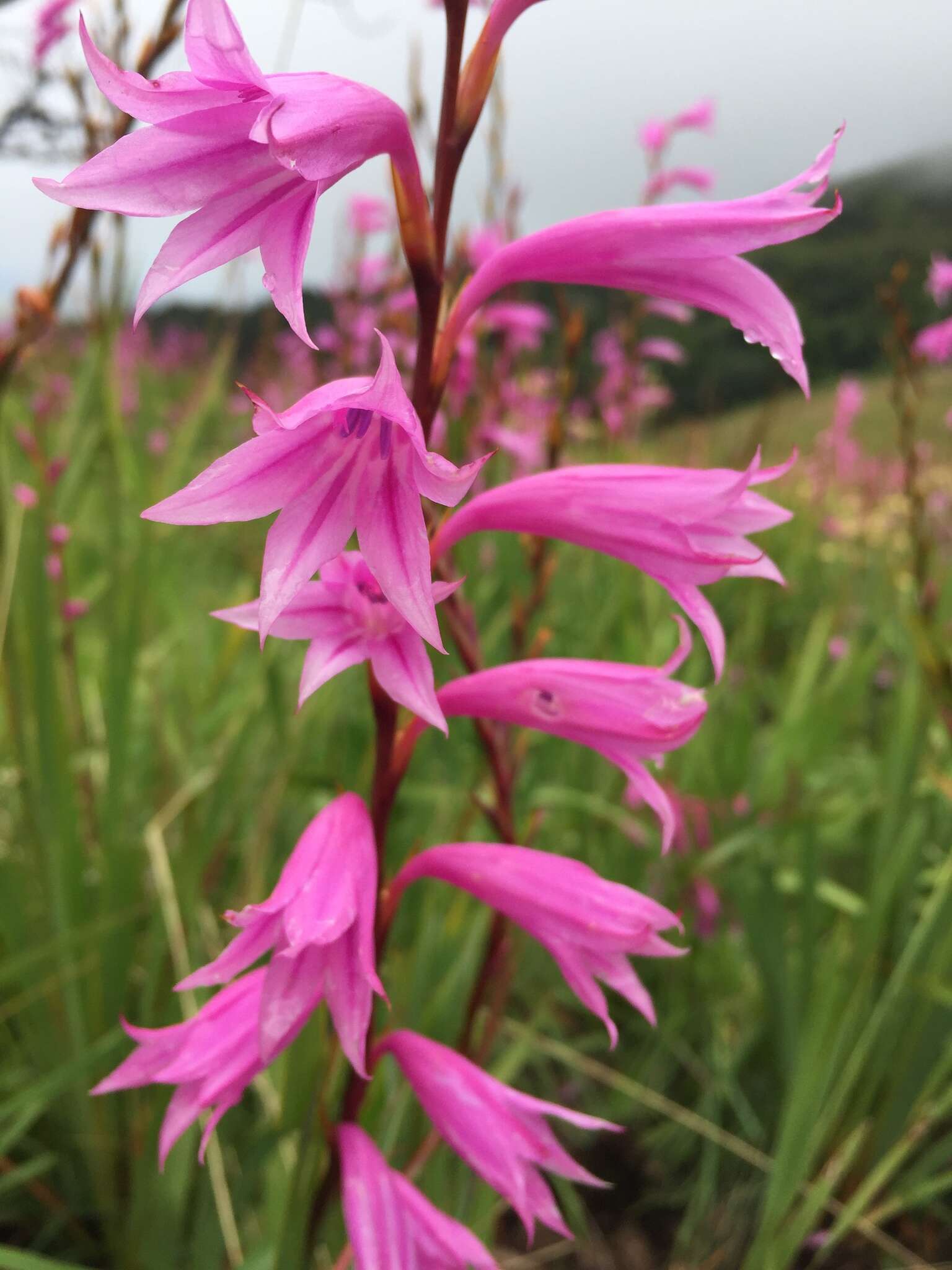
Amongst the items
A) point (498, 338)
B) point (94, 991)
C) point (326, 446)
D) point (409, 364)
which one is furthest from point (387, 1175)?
point (498, 338)

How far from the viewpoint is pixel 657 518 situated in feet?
2.22

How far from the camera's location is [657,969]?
6.52 feet

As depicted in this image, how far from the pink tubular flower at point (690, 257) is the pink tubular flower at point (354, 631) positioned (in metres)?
0.16

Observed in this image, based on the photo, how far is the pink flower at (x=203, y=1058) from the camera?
70 centimetres

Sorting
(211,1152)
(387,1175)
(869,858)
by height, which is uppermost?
(387,1175)

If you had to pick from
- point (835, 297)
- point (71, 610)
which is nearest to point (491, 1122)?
point (71, 610)

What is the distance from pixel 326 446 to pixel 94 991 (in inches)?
42.2

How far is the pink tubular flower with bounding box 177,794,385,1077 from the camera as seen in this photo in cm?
62

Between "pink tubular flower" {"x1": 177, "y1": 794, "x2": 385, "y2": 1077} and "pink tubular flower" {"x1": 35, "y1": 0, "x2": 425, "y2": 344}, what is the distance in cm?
35

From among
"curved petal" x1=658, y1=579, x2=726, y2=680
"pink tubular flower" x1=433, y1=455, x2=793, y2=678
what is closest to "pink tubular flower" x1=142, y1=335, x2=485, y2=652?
"pink tubular flower" x1=433, y1=455, x2=793, y2=678

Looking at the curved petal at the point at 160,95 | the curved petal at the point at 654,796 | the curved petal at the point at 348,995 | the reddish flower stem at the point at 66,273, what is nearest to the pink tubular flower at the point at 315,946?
the curved petal at the point at 348,995

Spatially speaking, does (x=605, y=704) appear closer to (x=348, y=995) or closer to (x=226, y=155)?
(x=348, y=995)

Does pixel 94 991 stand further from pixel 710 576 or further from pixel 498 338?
pixel 498 338

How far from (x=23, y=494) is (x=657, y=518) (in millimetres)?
1572
